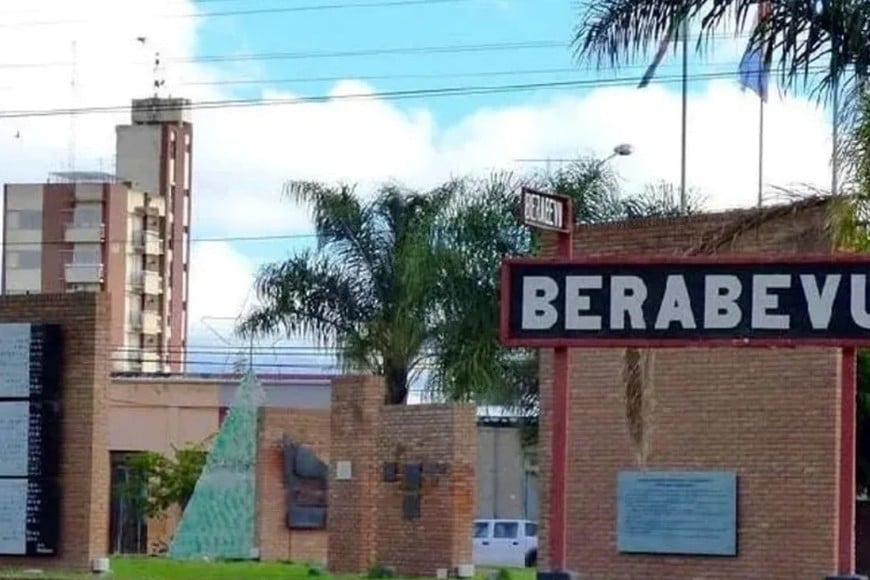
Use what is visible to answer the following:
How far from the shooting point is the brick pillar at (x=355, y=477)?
1414 inches

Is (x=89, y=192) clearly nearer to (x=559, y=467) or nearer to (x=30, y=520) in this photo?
(x=30, y=520)

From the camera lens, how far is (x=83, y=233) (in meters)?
108

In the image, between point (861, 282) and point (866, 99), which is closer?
point (861, 282)

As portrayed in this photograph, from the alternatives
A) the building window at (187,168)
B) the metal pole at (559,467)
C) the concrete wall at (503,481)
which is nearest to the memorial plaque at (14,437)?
the metal pole at (559,467)

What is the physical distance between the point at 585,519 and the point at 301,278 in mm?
16932

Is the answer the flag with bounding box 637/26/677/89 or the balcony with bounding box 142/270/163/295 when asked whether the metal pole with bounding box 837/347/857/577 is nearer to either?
the flag with bounding box 637/26/677/89

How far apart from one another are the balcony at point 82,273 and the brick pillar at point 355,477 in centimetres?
7357

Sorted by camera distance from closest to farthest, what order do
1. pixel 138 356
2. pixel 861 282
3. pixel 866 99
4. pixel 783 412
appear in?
pixel 861 282, pixel 866 99, pixel 783 412, pixel 138 356

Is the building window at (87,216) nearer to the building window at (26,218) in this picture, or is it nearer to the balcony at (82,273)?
the balcony at (82,273)

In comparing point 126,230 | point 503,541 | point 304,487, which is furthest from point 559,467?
point 126,230

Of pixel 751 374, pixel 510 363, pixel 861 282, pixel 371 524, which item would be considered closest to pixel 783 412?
pixel 751 374

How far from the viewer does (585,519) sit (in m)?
26.4

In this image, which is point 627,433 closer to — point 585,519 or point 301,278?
point 585,519

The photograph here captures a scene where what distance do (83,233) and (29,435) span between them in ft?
257
